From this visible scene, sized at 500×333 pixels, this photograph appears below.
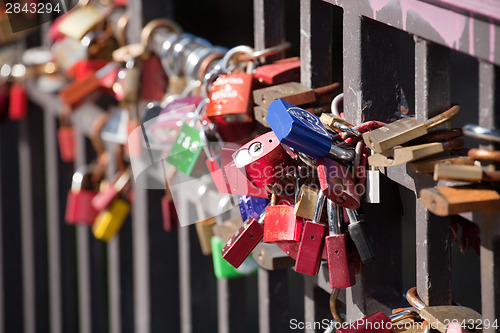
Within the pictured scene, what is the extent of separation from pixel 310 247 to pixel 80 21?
48.4 inches

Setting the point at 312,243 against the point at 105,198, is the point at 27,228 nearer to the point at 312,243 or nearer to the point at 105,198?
the point at 105,198

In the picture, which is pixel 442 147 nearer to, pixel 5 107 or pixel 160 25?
pixel 160 25

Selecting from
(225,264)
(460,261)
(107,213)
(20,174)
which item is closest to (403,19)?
(225,264)

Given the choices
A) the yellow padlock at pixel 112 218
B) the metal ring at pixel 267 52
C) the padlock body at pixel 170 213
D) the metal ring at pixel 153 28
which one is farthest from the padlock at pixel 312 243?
the yellow padlock at pixel 112 218

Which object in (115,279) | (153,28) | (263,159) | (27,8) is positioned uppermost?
(27,8)

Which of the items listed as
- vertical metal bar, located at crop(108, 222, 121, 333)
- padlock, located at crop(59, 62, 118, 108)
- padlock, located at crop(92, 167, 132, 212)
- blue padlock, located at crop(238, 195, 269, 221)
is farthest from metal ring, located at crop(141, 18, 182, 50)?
blue padlock, located at crop(238, 195, 269, 221)

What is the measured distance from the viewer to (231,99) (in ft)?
4.29

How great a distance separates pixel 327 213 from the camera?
1.11 metres

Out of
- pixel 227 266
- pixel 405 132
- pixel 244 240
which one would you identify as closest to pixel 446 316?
pixel 405 132

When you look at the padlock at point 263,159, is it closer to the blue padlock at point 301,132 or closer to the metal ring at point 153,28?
the blue padlock at point 301,132

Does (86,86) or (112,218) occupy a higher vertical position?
(86,86)

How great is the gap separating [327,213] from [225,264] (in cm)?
47

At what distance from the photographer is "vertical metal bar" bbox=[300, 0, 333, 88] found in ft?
4.13

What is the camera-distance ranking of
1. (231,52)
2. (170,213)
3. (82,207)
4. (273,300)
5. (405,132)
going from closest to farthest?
(405,132) → (231,52) → (273,300) → (170,213) → (82,207)
